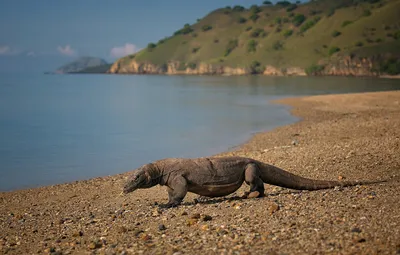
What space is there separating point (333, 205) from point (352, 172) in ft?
16.6

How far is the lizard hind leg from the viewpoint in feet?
40.4

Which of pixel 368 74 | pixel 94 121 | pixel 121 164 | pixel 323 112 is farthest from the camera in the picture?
pixel 368 74

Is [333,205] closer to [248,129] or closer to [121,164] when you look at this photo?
[121,164]

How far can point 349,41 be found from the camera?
194750 millimetres

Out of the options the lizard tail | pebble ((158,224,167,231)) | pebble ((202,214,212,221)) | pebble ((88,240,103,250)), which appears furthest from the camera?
the lizard tail

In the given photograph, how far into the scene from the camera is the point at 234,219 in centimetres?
1045

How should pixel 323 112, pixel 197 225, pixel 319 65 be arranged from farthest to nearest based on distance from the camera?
1. pixel 319 65
2. pixel 323 112
3. pixel 197 225

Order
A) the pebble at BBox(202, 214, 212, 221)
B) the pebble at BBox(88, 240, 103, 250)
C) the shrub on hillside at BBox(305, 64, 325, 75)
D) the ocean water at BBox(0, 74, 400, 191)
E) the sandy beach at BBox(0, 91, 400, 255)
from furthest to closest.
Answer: the shrub on hillside at BBox(305, 64, 325, 75) → the ocean water at BBox(0, 74, 400, 191) → the pebble at BBox(202, 214, 212, 221) → the pebble at BBox(88, 240, 103, 250) → the sandy beach at BBox(0, 91, 400, 255)

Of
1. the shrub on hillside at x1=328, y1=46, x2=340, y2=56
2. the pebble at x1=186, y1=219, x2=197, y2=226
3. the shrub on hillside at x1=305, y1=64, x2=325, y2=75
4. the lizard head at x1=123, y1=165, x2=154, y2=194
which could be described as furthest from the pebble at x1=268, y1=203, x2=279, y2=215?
the shrub on hillside at x1=328, y1=46, x2=340, y2=56

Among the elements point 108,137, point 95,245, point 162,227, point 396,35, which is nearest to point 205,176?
point 162,227

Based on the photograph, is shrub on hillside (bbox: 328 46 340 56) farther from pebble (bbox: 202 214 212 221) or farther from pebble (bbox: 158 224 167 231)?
pebble (bbox: 158 224 167 231)

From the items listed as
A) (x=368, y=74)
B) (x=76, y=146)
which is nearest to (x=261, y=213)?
(x=76, y=146)

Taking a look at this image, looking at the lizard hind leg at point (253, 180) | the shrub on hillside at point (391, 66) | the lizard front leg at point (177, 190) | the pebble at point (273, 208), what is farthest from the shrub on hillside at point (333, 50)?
the pebble at point (273, 208)

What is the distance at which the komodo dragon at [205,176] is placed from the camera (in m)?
12.3
